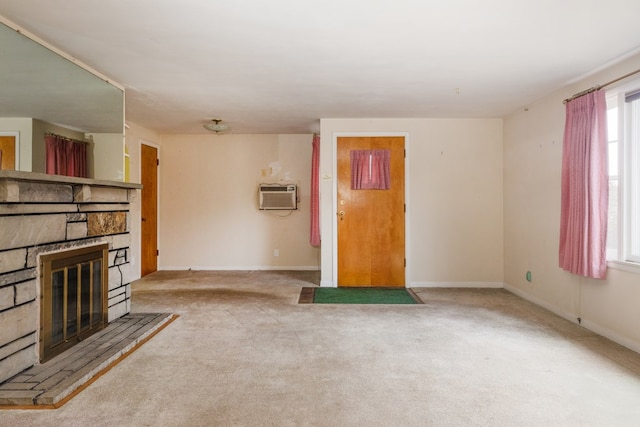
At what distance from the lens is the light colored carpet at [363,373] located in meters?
1.80

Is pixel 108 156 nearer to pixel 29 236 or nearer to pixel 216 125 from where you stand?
pixel 29 236

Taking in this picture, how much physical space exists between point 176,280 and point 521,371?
4.31m

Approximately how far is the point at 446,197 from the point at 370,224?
1.09m

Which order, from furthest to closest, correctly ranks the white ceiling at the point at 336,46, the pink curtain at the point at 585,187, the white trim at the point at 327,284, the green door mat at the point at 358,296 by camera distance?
the white trim at the point at 327,284, the green door mat at the point at 358,296, the pink curtain at the point at 585,187, the white ceiling at the point at 336,46

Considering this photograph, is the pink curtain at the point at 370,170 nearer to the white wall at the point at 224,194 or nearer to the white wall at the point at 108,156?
the white wall at the point at 224,194

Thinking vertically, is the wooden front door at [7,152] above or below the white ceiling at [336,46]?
below

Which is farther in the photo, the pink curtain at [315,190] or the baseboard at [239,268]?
the baseboard at [239,268]

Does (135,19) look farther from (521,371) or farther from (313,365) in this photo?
(521,371)

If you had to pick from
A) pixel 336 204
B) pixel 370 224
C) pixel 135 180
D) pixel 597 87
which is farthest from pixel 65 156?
pixel 597 87

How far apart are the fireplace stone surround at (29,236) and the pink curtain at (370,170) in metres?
2.91

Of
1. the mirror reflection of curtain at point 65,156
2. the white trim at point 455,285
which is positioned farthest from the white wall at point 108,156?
the white trim at point 455,285

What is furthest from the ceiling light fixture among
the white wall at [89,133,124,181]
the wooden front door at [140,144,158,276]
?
the white wall at [89,133,124,181]

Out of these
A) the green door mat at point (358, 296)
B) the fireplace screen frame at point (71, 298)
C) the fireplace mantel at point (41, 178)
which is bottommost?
the green door mat at point (358, 296)

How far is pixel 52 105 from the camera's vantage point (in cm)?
255
